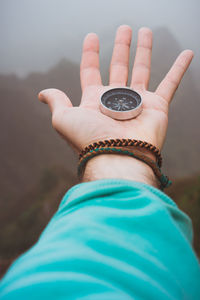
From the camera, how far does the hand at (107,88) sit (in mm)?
1021

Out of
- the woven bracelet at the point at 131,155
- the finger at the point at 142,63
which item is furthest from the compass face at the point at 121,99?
the woven bracelet at the point at 131,155

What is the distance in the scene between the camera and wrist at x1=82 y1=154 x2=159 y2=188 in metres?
0.81

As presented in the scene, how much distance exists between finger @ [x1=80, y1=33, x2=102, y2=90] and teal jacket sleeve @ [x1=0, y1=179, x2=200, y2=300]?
80 cm

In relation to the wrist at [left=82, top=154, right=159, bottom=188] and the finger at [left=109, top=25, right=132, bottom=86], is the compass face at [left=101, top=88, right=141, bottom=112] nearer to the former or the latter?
the finger at [left=109, top=25, right=132, bottom=86]

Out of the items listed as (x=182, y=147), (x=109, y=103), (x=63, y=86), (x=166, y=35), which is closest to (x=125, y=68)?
(x=109, y=103)

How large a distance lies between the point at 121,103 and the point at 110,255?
0.81 metres

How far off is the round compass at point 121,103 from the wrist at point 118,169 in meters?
0.25

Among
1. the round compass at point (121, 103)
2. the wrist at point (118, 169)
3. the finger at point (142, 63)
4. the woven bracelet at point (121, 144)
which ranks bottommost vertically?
the wrist at point (118, 169)

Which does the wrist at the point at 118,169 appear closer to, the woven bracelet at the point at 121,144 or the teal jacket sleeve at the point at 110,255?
the woven bracelet at the point at 121,144

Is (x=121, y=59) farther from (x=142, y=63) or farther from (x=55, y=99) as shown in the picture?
(x=55, y=99)

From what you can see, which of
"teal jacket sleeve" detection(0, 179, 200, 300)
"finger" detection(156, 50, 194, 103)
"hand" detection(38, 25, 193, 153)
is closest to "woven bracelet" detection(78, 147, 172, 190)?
"hand" detection(38, 25, 193, 153)

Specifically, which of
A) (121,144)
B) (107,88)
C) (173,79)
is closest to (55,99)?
(107,88)

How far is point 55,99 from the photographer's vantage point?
1159mm

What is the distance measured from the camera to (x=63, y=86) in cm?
233
